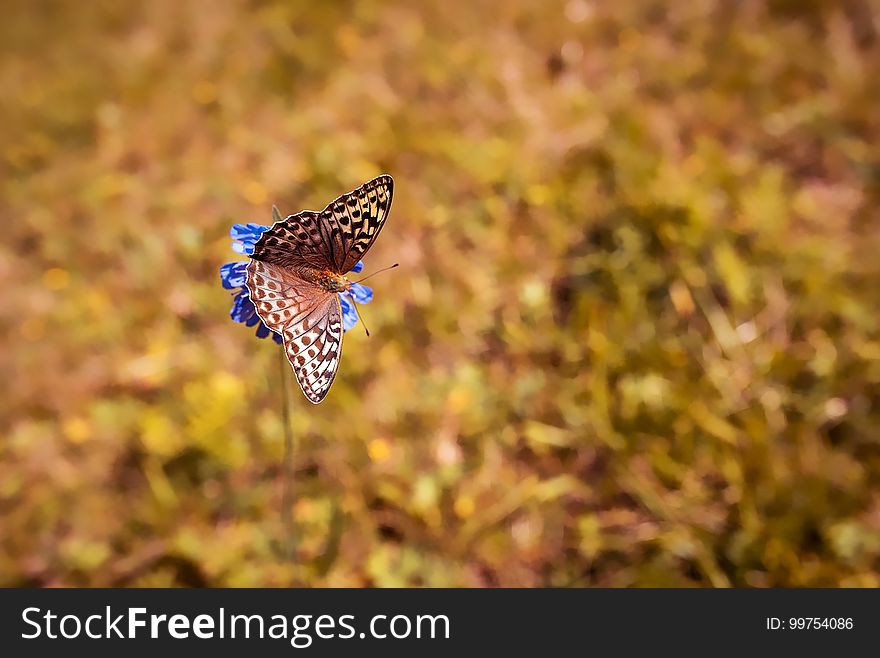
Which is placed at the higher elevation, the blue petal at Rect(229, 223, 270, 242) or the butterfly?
the blue petal at Rect(229, 223, 270, 242)

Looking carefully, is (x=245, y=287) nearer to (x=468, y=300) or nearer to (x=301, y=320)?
(x=301, y=320)

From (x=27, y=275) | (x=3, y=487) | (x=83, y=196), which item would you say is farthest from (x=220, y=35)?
(x=3, y=487)

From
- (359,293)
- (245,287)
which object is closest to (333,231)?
(359,293)
